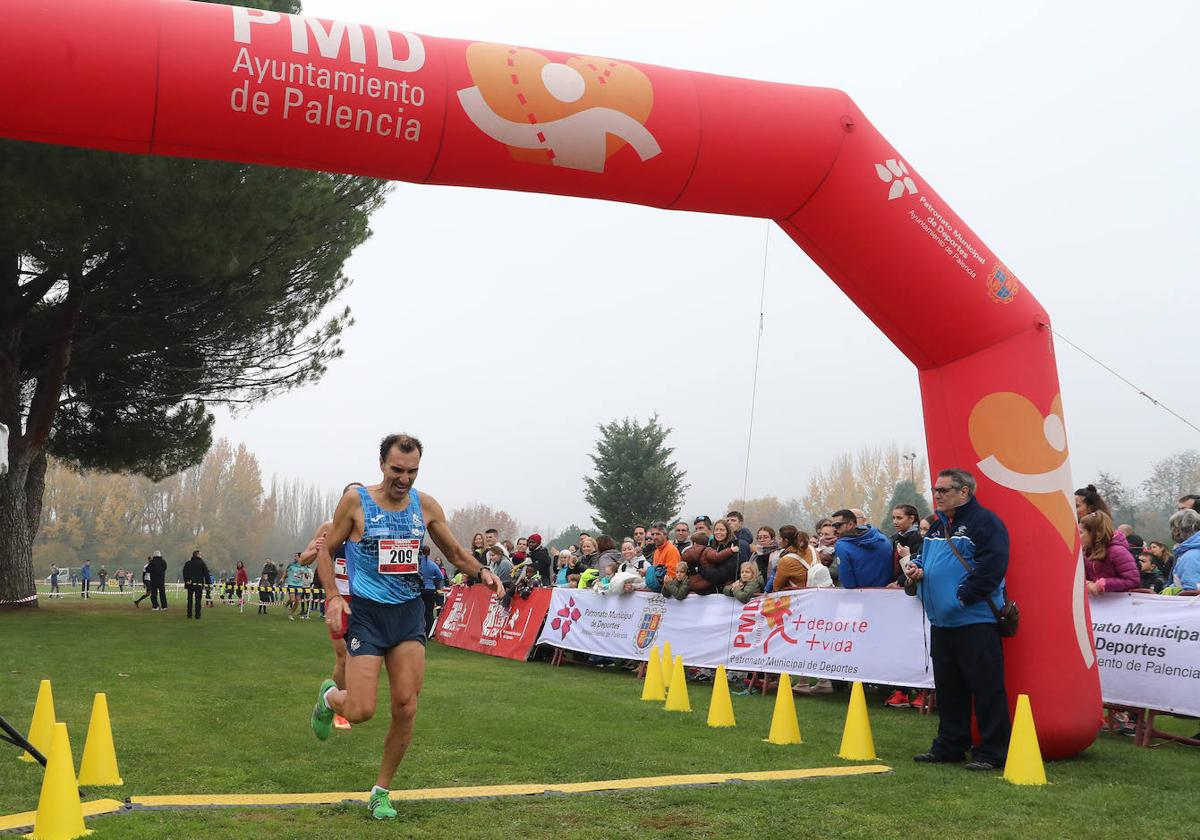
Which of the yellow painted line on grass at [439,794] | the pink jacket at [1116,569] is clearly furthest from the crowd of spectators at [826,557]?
the yellow painted line on grass at [439,794]

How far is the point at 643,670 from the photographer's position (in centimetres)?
1434

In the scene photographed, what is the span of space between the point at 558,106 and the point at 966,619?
15.1 feet

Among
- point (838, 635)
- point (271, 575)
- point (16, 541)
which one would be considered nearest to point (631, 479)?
point (271, 575)

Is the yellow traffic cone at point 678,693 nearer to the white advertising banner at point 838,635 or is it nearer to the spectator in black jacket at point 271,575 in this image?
the white advertising banner at point 838,635

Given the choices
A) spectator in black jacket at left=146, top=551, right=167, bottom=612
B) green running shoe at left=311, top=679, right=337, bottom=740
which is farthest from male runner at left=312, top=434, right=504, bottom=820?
spectator in black jacket at left=146, top=551, right=167, bottom=612

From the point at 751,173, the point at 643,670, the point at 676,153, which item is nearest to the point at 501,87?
the point at 676,153

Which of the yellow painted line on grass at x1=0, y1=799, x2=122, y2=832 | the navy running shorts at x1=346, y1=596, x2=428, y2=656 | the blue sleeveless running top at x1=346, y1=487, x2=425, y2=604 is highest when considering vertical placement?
the blue sleeveless running top at x1=346, y1=487, x2=425, y2=604

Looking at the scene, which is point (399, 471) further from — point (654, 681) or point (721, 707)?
point (654, 681)

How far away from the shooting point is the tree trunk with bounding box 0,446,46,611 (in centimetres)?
2611

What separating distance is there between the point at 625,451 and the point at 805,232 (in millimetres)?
41485

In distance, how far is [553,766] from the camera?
7.34 m

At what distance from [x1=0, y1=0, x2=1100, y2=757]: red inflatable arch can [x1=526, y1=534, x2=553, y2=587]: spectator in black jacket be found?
35.5 ft

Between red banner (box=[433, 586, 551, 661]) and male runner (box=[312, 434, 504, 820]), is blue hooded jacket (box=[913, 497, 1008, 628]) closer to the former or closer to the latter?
male runner (box=[312, 434, 504, 820])

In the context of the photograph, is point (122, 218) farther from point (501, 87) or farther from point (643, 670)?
point (501, 87)
